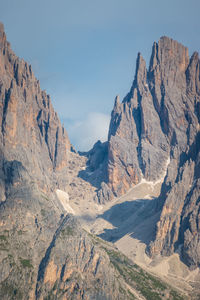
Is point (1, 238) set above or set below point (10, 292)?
above

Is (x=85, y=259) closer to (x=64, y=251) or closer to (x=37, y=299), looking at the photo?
(x=64, y=251)

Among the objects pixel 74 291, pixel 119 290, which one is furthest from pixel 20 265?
pixel 119 290

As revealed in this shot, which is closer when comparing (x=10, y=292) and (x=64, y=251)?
(x=10, y=292)

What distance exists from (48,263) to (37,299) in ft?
44.3

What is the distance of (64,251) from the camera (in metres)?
195

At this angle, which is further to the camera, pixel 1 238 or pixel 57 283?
pixel 1 238

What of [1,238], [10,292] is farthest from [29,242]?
[10,292]

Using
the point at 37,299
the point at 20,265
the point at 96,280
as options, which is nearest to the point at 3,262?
the point at 20,265

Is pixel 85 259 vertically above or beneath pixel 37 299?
above

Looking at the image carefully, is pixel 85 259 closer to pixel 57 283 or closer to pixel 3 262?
pixel 57 283

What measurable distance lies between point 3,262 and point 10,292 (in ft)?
40.5

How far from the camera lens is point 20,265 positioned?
187 metres

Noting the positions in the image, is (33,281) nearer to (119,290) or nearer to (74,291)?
(74,291)

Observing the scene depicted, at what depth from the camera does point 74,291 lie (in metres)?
182
